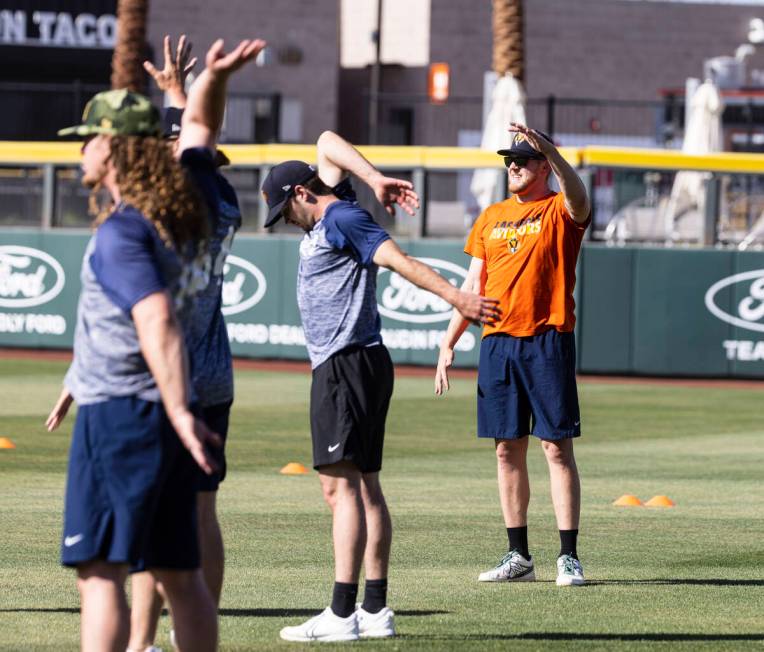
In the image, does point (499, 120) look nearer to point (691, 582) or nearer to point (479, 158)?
point (479, 158)

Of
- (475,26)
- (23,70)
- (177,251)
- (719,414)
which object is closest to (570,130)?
(475,26)

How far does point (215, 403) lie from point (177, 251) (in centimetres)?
121

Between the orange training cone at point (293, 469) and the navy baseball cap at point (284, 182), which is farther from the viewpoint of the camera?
the orange training cone at point (293, 469)

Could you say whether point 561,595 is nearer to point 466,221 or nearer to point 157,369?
point 157,369

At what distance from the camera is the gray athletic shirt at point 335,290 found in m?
6.65

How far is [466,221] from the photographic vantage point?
22.7 m

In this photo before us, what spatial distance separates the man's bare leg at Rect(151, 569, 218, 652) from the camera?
4910mm

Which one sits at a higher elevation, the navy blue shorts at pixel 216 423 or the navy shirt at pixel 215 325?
the navy shirt at pixel 215 325

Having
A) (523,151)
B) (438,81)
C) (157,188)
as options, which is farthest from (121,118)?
(438,81)

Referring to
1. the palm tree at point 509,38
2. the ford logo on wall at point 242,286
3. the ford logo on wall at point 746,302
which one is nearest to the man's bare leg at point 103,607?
the ford logo on wall at point 746,302

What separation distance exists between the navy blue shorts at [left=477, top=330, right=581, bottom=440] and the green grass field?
752 mm

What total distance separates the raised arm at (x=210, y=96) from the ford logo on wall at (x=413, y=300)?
632 inches

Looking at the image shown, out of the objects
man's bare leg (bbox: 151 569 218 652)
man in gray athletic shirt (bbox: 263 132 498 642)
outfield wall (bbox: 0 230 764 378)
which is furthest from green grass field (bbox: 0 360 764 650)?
outfield wall (bbox: 0 230 764 378)

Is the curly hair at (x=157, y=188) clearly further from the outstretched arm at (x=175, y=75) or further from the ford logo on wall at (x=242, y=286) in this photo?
the ford logo on wall at (x=242, y=286)
